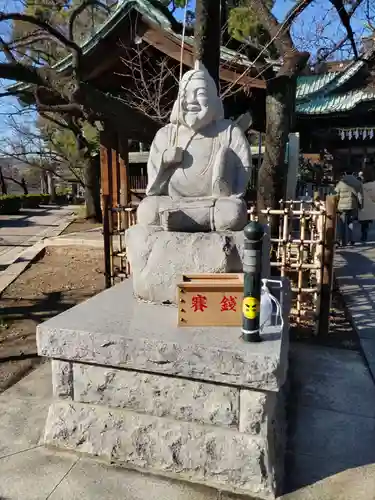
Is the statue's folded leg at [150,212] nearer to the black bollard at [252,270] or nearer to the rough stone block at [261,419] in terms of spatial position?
the black bollard at [252,270]

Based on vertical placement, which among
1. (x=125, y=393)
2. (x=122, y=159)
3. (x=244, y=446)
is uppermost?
(x=122, y=159)

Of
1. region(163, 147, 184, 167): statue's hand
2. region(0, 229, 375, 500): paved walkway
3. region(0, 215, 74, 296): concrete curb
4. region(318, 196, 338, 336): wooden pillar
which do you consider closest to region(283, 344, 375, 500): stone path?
region(0, 229, 375, 500): paved walkway

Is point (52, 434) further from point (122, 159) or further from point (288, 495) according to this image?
point (122, 159)

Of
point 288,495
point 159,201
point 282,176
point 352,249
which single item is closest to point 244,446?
point 288,495

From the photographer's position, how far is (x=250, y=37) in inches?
307

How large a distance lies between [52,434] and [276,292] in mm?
1813

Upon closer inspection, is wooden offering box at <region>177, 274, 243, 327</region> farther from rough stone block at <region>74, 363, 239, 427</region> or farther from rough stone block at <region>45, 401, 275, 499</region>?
rough stone block at <region>45, 401, 275, 499</region>

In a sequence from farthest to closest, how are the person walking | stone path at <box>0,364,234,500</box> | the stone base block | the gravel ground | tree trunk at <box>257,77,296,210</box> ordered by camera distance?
the person walking < tree trunk at <box>257,77,296,210</box> < the gravel ground < the stone base block < stone path at <box>0,364,234,500</box>

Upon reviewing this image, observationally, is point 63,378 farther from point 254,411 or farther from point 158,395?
point 254,411

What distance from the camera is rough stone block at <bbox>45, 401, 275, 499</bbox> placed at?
2.11 m

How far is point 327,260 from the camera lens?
4.35 metres

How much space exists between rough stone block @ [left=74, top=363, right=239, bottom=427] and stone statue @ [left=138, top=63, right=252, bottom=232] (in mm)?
1097

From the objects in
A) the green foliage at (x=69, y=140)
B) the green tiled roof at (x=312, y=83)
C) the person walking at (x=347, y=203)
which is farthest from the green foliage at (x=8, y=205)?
the person walking at (x=347, y=203)

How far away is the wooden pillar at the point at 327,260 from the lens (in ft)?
14.0
